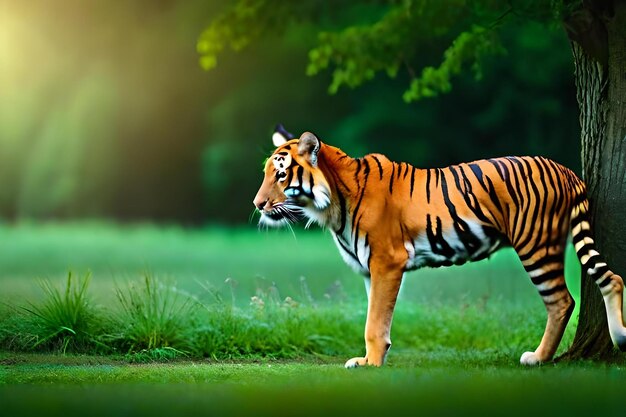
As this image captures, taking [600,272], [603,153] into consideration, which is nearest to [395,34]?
[603,153]

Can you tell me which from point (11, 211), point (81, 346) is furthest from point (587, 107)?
point (11, 211)

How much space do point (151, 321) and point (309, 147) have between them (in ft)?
6.16

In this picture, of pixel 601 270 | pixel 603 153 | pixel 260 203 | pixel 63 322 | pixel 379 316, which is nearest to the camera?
pixel 601 270

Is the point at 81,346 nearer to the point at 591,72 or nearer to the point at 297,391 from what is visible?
the point at 297,391

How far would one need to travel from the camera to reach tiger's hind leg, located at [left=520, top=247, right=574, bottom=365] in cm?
553

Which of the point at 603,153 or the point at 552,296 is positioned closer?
the point at 552,296

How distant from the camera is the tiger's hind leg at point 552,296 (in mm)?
5527

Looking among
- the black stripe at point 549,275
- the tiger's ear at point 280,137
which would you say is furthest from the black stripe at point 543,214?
the tiger's ear at point 280,137

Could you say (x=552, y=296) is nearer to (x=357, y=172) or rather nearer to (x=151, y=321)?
(x=357, y=172)

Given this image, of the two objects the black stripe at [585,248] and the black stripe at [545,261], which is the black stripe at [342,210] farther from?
the black stripe at [585,248]

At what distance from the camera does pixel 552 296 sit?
555 cm

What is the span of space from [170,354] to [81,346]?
25.2 inches

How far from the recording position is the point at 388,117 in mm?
13734

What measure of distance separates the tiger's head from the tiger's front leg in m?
0.54
